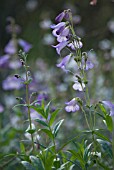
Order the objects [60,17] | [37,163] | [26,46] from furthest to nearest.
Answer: [26,46]
[60,17]
[37,163]

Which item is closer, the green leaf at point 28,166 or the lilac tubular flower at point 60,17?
the green leaf at point 28,166

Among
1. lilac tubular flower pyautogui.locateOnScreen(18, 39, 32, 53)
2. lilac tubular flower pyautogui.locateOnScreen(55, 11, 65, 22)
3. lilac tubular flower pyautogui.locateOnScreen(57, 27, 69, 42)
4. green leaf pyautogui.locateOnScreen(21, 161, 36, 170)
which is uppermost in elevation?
lilac tubular flower pyautogui.locateOnScreen(18, 39, 32, 53)

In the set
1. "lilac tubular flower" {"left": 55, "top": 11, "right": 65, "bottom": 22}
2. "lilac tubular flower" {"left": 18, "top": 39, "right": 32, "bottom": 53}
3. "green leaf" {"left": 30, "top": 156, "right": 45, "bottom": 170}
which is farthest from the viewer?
"lilac tubular flower" {"left": 18, "top": 39, "right": 32, "bottom": 53}

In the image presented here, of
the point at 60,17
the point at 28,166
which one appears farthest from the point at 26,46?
the point at 28,166

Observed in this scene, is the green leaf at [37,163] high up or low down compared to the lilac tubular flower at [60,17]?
down

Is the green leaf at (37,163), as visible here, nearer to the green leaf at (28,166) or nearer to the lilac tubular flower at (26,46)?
the green leaf at (28,166)

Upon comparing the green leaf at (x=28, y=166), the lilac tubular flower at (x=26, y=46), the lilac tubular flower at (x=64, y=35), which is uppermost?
the lilac tubular flower at (x=26, y=46)

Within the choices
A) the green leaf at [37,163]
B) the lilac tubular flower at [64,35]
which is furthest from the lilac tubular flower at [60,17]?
the green leaf at [37,163]

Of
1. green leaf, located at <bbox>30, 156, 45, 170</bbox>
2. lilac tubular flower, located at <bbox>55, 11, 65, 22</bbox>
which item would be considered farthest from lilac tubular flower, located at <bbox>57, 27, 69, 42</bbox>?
green leaf, located at <bbox>30, 156, 45, 170</bbox>

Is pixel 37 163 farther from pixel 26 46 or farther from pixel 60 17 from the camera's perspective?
pixel 26 46

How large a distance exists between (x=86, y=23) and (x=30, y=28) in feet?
2.61

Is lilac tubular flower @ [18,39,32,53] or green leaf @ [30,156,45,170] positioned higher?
lilac tubular flower @ [18,39,32,53]

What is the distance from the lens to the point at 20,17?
25.3 ft

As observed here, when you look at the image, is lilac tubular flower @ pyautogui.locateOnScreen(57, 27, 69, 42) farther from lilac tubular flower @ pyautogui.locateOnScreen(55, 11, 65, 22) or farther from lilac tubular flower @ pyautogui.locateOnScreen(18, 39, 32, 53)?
lilac tubular flower @ pyautogui.locateOnScreen(18, 39, 32, 53)
